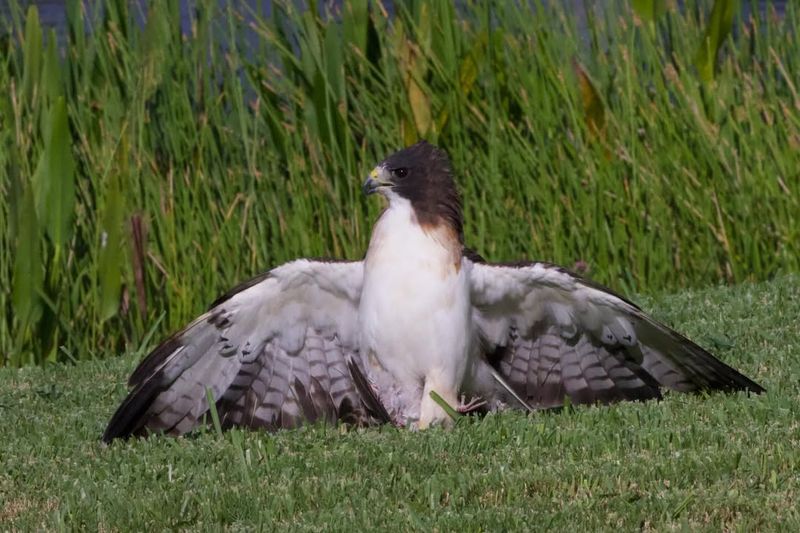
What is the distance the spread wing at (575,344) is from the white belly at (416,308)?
0.70 ft

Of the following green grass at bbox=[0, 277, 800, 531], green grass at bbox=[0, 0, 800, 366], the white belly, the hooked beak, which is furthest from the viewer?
green grass at bbox=[0, 0, 800, 366]

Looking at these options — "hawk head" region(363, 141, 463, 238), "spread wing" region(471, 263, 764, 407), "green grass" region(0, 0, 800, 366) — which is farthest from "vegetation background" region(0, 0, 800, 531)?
"hawk head" region(363, 141, 463, 238)

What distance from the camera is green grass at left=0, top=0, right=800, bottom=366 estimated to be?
8164 millimetres

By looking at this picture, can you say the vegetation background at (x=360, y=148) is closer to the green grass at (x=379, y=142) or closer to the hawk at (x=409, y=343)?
the green grass at (x=379, y=142)

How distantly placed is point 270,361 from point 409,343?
69 centimetres

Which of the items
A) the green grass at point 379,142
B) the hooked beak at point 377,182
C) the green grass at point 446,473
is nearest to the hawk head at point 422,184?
the hooked beak at point 377,182

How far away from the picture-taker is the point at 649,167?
8.48m

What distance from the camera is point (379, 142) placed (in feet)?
27.8

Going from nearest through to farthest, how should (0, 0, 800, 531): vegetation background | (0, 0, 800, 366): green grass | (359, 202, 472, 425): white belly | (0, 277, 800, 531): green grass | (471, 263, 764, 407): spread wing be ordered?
(0, 277, 800, 531): green grass < (359, 202, 472, 425): white belly < (471, 263, 764, 407): spread wing < (0, 0, 800, 531): vegetation background < (0, 0, 800, 366): green grass

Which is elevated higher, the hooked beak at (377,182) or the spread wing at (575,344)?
the hooked beak at (377,182)

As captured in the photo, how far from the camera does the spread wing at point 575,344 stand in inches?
225

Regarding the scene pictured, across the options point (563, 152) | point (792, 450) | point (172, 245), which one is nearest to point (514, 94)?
point (563, 152)

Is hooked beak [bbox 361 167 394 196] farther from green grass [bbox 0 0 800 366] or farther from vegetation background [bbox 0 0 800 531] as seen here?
green grass [bbox 0 0 800 366]

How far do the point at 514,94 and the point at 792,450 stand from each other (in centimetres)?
422
